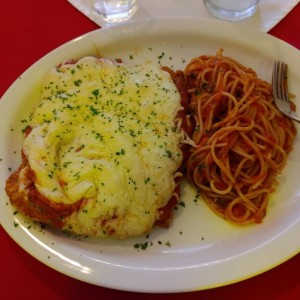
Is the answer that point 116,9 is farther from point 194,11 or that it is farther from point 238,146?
point 238,146

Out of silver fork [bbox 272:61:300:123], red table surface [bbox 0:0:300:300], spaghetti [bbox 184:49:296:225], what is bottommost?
red table surface [bbox 0:0:300:300]

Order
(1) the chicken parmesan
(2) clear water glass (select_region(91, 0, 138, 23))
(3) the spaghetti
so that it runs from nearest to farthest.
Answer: (1) the chicken parmesan < (3) the spaghetti < (2) clear water glass (select_region(91, 0, 138, 23))

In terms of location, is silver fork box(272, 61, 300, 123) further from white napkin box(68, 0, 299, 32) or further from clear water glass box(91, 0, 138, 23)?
clear water glass box(91, 0, 138, 23)

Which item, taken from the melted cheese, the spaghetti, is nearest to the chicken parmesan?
the melted cheese

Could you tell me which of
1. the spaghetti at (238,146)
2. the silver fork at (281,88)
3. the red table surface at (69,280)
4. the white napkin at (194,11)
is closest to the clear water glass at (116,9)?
the white napkin at (194,11)

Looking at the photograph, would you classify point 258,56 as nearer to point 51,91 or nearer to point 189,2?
point 189,2

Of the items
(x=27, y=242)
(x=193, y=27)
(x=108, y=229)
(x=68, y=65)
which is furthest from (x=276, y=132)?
(x=27, y=242)

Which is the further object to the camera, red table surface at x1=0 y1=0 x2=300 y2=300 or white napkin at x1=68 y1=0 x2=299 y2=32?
white napkin at x1=68 y1=0 x2=299 y2=32
